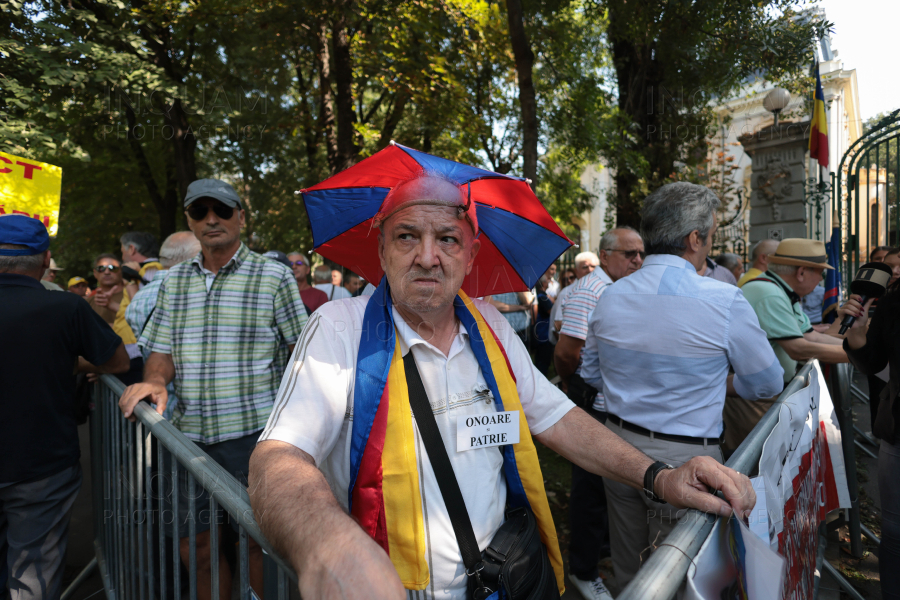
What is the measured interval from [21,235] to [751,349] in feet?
11.7

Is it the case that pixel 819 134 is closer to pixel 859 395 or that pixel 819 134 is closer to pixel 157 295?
pixel 859 395

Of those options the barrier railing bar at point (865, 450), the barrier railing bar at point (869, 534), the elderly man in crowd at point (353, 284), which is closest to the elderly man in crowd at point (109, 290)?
the elderly man in crowd at point (353, 284)

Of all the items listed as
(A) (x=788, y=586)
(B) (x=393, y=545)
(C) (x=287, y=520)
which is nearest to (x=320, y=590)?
(C) (x=287, y=520)

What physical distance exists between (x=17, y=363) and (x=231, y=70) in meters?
11.9

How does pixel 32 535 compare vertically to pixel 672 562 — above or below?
below

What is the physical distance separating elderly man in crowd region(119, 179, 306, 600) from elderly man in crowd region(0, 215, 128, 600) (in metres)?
0.39

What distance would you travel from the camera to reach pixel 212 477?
5.29 ft

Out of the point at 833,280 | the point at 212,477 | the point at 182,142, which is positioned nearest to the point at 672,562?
the point at 212,477

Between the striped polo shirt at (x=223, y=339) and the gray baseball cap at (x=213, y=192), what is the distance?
299 mm

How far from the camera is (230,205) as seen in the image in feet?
10.6

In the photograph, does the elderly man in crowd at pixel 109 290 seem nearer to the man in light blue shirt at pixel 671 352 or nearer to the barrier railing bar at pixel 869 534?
the man in light blue shirt at pixel 671 352

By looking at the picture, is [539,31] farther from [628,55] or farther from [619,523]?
[619,523]

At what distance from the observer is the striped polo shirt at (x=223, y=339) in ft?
10.0

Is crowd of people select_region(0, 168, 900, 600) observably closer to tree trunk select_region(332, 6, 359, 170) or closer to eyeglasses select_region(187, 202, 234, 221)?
eyeglasses select_region(187, 202, 234, 221)
